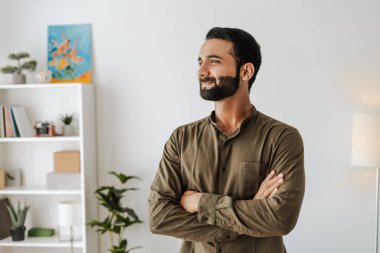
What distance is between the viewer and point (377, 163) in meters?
3.49

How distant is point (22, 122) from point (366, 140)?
8.08ft

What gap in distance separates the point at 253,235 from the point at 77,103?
2.53m

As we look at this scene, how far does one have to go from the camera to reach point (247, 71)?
193 centimetres

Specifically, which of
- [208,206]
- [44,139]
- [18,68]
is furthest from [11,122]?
[208,206]

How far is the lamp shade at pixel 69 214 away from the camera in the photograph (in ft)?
12.7

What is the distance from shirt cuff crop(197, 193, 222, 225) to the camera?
1878mm

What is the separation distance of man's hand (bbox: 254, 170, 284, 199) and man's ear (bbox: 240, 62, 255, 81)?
352mm

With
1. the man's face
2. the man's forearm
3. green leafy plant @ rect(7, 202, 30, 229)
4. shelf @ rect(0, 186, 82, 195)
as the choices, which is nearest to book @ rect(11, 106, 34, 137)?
shelf @ rect(0, 186, 82, 195)

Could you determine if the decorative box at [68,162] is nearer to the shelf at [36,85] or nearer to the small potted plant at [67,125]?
the small potted plant at [67,125]

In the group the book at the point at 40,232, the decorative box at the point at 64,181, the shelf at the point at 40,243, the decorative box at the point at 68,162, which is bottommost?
the shelf at the point at 40,243

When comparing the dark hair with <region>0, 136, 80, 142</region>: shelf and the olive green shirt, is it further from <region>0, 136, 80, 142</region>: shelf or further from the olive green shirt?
<region>0, 136, 80, 142</region>: shelf

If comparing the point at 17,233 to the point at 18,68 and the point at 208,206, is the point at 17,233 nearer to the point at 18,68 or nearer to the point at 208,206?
the point at 18,68

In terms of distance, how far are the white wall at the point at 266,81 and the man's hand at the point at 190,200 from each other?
1989 mm

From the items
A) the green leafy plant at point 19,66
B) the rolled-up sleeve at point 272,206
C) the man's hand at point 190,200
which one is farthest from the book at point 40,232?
the rolled-up sleeve at point 272,206
